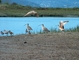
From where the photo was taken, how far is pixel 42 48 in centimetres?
1298

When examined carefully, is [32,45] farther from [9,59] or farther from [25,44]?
[9,59]

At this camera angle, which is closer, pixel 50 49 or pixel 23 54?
pixel 23 54

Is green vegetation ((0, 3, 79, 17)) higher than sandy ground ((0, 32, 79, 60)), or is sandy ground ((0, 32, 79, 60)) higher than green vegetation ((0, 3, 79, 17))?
sandy ground ((0, 32, 79, 60))

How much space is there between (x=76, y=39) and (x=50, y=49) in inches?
119

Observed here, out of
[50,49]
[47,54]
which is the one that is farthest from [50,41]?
[47,54]

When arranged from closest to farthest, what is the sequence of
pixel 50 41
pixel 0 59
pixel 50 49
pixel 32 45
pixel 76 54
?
pixel 0 59, pixel 76 54, pixel 50 49, pixel 32 45, pixel 50 41

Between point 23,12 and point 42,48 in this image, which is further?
point 23,12

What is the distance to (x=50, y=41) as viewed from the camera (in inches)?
591

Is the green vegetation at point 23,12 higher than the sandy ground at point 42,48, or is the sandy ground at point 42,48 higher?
the sandy ground at point 42,48

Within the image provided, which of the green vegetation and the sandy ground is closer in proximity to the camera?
the sandy ground

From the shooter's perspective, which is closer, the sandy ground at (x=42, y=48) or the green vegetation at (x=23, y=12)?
the sandy ground at (x=42, y=48)

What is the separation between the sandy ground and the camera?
11094mm

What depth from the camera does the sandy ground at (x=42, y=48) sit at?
11.1m

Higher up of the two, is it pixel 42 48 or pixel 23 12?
pixel 42 48
